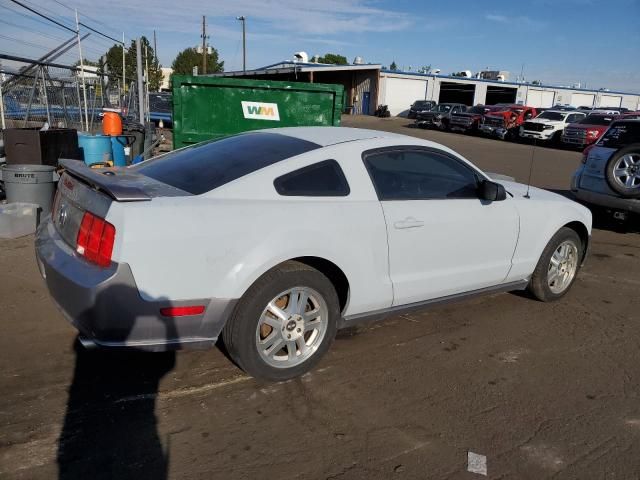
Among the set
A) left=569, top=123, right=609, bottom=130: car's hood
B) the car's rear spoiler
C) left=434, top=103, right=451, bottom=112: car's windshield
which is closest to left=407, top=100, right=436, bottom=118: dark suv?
left=434, top=103, right=451, bottom=112: car's windshield

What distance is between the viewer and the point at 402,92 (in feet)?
161

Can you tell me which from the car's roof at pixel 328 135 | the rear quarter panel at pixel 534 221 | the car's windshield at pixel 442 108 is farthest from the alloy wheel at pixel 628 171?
the car's windshield at pixel 442 108

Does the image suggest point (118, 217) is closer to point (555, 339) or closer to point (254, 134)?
point (254, 134)

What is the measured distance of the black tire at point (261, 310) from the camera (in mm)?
3154

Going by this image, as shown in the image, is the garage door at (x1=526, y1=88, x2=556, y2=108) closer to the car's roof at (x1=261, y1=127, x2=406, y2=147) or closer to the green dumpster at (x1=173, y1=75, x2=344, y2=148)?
the green dumpster at (x1=173, y1=75, x2=344, y2=148)

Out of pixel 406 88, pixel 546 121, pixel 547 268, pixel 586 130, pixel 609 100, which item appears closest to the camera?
pixel 547 268

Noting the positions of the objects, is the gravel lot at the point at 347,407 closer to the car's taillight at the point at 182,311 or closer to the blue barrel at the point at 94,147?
the car's taillight at the point at 182,311

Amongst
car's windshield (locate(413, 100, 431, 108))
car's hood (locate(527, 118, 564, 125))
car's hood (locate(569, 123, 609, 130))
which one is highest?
car's windshield (locate(413, 100, 431, 108))

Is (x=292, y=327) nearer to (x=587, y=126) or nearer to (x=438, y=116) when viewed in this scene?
(x=587, y=126)

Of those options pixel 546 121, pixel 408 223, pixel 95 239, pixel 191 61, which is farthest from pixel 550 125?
pixel 191 61

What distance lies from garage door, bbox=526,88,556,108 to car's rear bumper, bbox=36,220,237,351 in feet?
190

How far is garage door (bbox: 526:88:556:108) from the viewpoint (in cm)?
5556

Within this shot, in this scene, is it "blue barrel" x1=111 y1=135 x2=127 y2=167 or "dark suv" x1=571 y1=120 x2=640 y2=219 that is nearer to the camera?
"dark suv" x1=571 y1=120 x2=640 y2=219

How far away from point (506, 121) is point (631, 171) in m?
25.3
